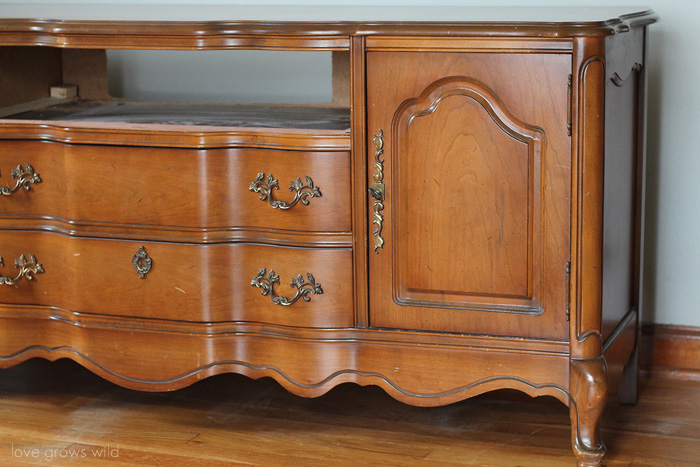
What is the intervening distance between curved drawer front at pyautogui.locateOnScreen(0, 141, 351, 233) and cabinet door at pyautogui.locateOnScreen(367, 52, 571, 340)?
0.10m

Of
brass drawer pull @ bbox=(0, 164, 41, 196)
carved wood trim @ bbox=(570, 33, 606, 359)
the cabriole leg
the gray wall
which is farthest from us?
the gray wall

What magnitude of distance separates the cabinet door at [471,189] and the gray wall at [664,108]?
645 mm

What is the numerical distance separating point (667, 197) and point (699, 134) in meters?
0.16

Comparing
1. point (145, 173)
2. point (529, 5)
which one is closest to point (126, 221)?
point (145, 173)

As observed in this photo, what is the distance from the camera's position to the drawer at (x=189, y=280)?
71.9 inches

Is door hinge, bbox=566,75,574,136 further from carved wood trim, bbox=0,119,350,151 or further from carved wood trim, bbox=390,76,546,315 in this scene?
carved wood trim, bbox=0,119,350,151

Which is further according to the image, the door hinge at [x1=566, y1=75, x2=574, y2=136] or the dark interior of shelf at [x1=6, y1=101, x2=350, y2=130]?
the dark interior of shelf at [x1=6, y1=101, x2=350, y2=130]

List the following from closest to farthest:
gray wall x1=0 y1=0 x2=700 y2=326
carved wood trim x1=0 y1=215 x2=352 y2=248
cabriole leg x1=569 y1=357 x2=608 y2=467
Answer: cabriole leg x1=569 y1=357 x2=608 y2=467 → carved wood trim x1=0 y1=215 x2=352 y2=248 → gray wall x1=0 y1=0 x2=700 y2=326

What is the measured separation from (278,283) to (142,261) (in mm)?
281

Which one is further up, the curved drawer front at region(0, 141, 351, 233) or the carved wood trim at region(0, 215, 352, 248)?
the curved drawer front at region(0, 141, 351, 233)

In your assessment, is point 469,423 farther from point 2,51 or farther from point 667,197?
point 2,51

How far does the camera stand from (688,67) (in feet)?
7.04

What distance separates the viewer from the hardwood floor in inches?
74.3

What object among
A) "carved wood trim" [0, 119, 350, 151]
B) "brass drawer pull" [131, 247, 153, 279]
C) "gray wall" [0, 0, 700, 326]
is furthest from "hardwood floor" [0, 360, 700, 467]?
"carved wood trim" [0, 119, 350, 151]
